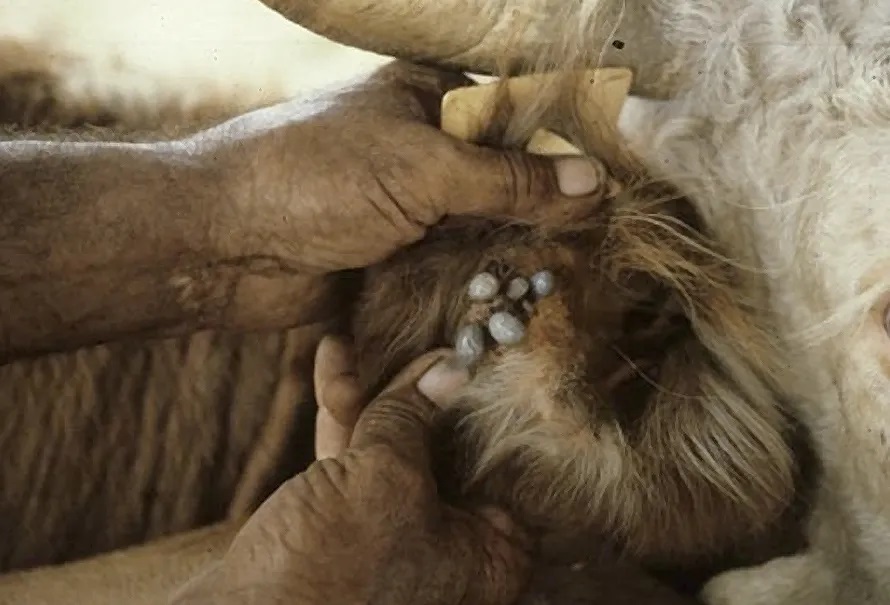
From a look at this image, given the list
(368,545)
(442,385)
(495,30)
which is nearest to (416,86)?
(495,30)

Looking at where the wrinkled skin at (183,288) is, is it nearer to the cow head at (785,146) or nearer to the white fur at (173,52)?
the cow head at (785,146)

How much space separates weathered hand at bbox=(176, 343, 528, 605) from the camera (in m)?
0.90

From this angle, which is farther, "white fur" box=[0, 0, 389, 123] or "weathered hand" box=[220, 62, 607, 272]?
"white fur" box=[0, 0, 389, 123]

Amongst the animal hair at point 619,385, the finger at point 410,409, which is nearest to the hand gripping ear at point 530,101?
the animal hair at point 619,385

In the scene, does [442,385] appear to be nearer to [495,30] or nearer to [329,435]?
[329,435]

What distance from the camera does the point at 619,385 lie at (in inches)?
41.4

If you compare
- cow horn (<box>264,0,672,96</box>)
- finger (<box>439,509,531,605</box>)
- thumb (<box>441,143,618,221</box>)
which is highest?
cow horn (<box>264,0,672,96</box>)

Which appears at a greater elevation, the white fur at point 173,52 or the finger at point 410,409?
the white fur at point 173,52

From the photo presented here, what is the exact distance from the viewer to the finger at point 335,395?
3.59 ft

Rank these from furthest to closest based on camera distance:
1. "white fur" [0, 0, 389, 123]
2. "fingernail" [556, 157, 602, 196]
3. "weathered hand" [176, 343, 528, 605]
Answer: "white fur" [0, 0, 389, 123] → "fingernail" [556, 157, 602, 196] → "weathered hand" [176, 343, 528, 605]

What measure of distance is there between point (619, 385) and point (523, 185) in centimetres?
19

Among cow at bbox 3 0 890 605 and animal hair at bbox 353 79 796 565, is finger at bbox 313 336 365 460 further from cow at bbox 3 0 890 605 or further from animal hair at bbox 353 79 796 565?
cow at bbox 3 0 890 605

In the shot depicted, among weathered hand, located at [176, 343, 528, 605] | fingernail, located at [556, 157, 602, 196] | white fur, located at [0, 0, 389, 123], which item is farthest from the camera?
white fur, located at [0, 0, 389, 123]

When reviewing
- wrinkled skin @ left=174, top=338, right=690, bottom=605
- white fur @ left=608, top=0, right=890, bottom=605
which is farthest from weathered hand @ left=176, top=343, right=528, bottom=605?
white fur @ left=608, top=0, right=890, bottom=605
